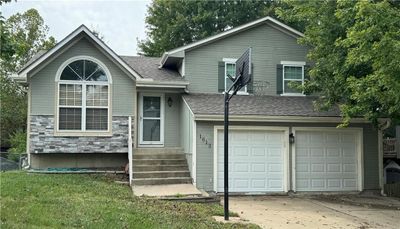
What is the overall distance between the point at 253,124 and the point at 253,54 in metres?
3.42

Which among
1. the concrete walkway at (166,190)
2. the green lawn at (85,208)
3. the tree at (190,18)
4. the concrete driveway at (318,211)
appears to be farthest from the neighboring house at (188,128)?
the tree at (190,18)

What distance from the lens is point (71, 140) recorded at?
13.3 meters

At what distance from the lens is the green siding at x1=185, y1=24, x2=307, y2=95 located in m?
14.8

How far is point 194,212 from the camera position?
28.6ft

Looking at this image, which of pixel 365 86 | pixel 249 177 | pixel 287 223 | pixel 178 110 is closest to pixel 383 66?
pixel 365 86

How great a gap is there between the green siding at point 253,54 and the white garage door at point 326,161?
8.72 ft

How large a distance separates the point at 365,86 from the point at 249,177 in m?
4.99

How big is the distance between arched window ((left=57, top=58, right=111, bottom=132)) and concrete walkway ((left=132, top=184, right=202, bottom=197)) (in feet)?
10.1

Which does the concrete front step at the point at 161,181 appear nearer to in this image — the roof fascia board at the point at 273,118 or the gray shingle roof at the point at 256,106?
the roof fascia board at the point at 273,118

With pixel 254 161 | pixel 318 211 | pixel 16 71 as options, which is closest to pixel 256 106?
pixel 254 161

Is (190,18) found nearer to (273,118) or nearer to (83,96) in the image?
(83,96)

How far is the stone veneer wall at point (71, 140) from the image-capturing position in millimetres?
13008

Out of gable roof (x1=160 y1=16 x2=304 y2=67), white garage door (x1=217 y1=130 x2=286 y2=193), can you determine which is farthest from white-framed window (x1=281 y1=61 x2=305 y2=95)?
white garage door (x1=217 y1=130 x2=286 y2=193)

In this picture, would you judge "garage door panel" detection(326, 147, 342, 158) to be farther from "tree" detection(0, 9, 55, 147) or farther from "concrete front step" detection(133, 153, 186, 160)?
"tree" detection(0, 9, 55, 147)
